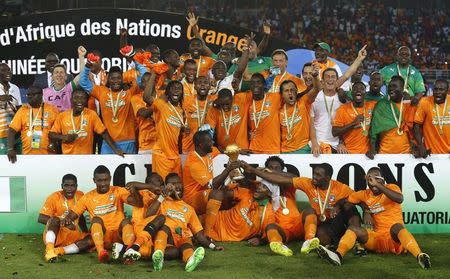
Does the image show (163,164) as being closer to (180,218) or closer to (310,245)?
(180,218)

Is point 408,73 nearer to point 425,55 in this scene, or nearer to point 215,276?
point 215,276

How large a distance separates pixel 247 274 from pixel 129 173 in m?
2.63

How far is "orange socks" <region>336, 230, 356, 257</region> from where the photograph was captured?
780 cm

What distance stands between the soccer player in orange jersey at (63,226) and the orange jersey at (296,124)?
2.62 metres

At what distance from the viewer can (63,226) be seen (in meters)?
8.39

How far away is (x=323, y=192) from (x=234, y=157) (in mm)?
1079

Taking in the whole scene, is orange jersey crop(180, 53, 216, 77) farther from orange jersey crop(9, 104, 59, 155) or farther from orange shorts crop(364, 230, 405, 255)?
orange shorts crop(364, 230, 405, 255)

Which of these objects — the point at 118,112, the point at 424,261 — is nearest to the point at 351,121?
the point at 424,261

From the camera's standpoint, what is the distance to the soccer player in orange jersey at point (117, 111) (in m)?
9.78

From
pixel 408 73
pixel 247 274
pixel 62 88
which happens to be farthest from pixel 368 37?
pixel 247 274

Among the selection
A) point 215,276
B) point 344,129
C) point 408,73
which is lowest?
point 215,276

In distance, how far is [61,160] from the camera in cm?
934

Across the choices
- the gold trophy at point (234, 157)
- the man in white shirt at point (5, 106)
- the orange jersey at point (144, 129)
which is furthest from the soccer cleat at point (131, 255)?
the man in white shirt at point (5, 106)

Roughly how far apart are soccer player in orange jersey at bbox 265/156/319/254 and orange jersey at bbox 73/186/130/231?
5.72 feet
